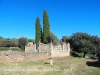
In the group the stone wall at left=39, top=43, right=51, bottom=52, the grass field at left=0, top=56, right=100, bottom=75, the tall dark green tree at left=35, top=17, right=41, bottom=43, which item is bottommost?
the grass field at left=0, top=56, right=100, bottom=75

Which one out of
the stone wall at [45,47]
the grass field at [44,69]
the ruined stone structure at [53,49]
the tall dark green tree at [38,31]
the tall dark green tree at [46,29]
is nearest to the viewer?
the grass field at [44,69]

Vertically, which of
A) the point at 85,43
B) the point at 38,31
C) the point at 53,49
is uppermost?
the point at 38,31

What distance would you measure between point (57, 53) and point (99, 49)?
27.6ft

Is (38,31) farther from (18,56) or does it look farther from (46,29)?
(18,56)

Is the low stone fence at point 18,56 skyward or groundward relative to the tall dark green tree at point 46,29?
groundward

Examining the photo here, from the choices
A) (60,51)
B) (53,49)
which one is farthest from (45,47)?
(60,51)

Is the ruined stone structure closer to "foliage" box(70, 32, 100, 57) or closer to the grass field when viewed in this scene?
"foliage" box(70, 32, 100, 57)

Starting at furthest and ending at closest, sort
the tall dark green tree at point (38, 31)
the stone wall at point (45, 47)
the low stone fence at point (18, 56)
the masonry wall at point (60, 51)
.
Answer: the tall dark green tree at point (38, 31) < the masonry wall at point (60, 51) < the stone wall at point (45, 47) < the low stone fence at point (18, 56)

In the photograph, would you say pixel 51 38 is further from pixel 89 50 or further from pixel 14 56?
pixel 14 56

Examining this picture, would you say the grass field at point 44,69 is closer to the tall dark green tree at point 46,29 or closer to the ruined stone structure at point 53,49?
the ruined stone structure at point 53,49

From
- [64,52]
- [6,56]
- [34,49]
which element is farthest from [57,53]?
[6,56]

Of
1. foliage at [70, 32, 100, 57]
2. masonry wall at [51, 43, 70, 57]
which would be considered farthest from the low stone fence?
foliage at [70, 32, 100, 57]

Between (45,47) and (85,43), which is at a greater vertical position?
(85,43)

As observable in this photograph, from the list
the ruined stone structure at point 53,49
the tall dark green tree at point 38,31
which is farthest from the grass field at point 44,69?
the tall dark green tree at point 38,31
